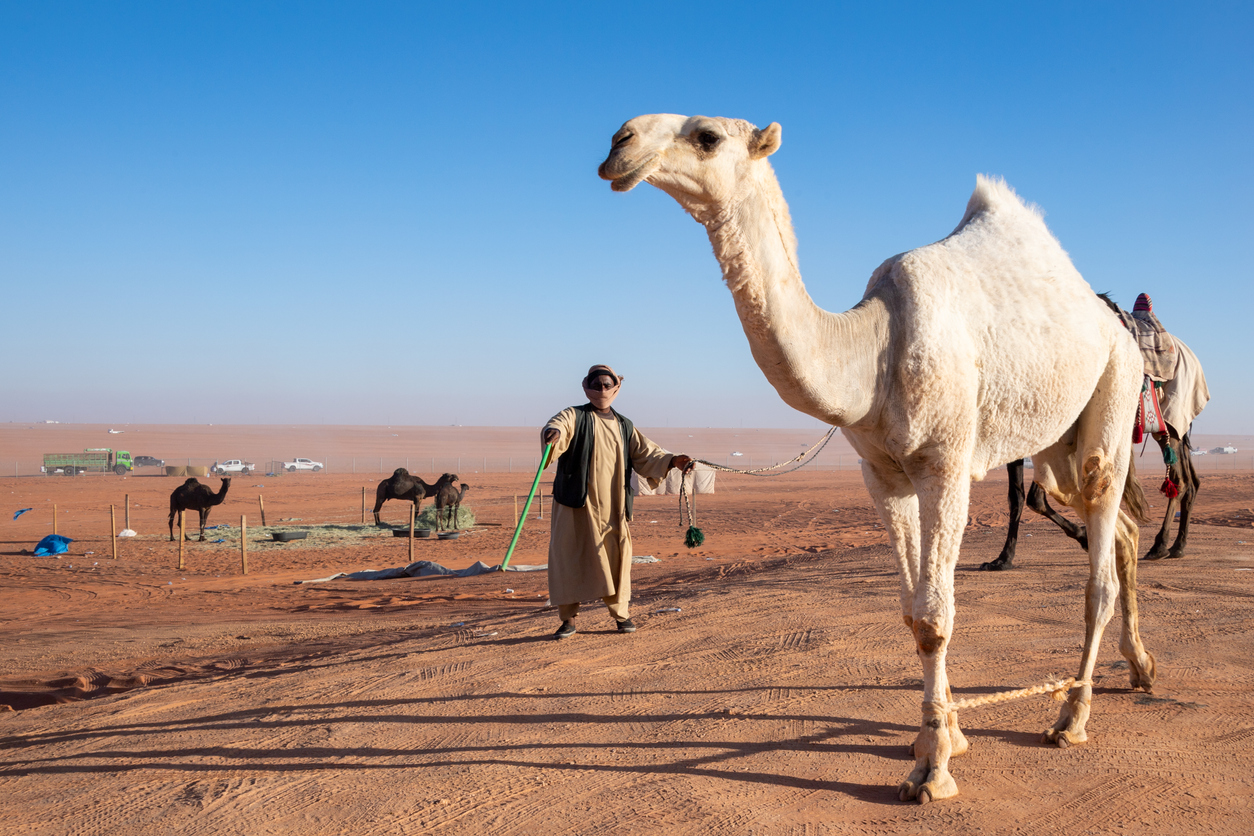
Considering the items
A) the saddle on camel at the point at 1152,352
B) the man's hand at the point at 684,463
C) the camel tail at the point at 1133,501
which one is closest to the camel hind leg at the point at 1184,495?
the saddle on camel at the point at 1152,352

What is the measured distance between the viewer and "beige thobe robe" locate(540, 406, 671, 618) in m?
7.16

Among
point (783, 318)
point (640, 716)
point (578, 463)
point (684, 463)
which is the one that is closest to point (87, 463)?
point (578, 463)

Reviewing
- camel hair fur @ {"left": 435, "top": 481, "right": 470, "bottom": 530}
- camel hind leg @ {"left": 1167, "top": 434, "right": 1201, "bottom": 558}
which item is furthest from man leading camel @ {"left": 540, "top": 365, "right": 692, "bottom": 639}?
camel hair fur @ {"left": 435, "top": 481, "right": 470, "bottom": 530}

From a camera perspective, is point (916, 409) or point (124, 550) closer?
point (916, 409)

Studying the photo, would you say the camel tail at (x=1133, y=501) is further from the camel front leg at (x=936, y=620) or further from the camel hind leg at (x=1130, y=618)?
the camel front leg at (x=936, y=620)

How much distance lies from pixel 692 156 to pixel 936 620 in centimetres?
219

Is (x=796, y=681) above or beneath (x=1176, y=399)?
beneath

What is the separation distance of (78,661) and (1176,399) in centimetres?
1211

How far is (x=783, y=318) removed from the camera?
10.9 feet

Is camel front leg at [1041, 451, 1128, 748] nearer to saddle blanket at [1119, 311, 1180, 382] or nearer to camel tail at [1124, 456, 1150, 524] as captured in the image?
camel tail at [1124, 456, 1150, 524]

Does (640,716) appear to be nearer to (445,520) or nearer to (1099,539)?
(1099,539)

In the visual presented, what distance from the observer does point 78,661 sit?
8.05 m

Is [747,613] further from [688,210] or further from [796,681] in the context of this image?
[688,210]

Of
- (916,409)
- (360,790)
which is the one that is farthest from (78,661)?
(916,409)
